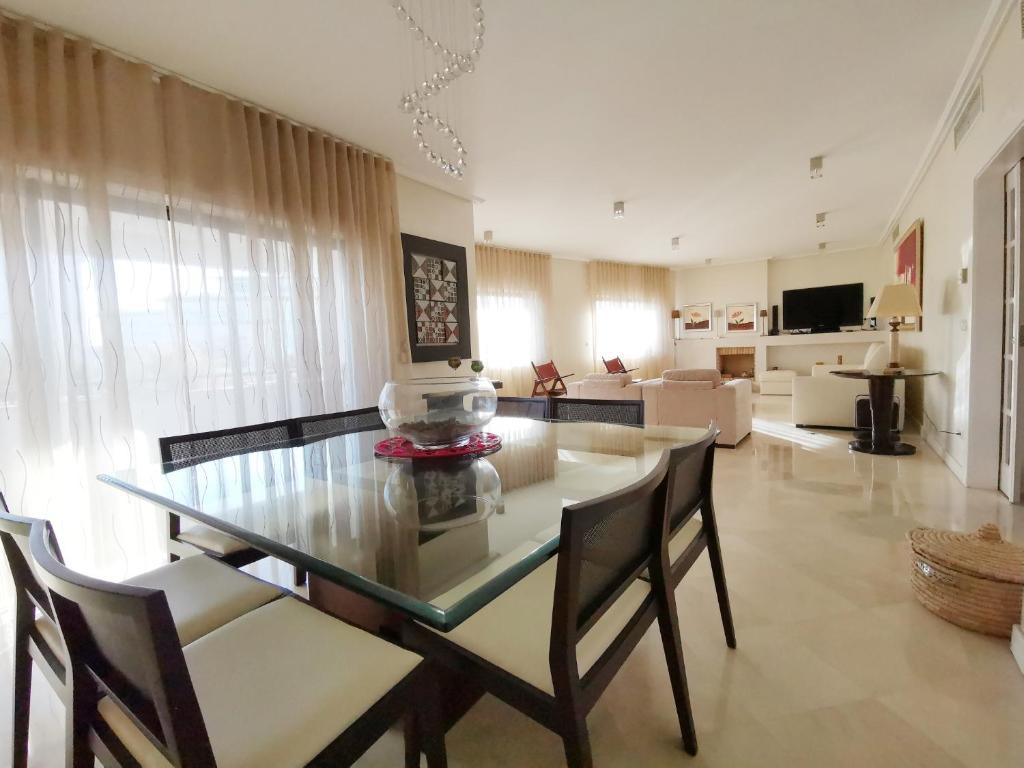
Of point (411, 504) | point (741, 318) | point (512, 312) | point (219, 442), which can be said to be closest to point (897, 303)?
point (512, 312)

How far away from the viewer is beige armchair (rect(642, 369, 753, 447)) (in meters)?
4.04

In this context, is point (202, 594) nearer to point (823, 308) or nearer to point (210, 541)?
point (210, 541)

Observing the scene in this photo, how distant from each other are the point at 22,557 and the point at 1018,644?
255cm

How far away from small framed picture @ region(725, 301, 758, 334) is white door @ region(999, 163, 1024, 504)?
570 cm

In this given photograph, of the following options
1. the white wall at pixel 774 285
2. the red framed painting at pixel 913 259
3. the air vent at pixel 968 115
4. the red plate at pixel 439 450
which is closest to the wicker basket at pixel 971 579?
the red plate at pixel 439 450

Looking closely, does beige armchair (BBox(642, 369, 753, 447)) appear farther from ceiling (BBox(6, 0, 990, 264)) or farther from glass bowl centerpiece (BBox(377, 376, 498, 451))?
glass bowl centerpiece (BBox(377, 376, 498, 451))

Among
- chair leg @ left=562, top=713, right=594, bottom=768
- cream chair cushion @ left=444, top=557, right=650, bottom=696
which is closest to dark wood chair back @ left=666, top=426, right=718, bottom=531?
cream chair cushion @ left=444, top=557, right=650, bottom=696

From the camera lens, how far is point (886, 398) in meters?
3.74

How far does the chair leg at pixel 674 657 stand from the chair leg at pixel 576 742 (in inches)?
14.1

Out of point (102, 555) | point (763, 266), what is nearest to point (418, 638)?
point (102, 555)

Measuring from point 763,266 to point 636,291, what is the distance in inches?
89.2

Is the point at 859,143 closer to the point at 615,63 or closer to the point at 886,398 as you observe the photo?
the point at 886,398

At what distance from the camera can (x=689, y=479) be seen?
128 cm

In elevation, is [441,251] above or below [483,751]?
above
